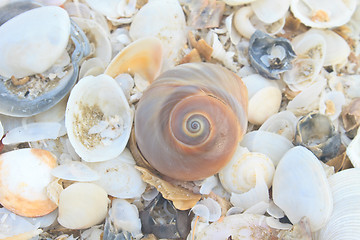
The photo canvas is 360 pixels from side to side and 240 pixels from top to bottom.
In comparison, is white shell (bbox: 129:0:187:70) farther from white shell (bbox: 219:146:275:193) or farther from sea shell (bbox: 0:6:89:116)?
white shell (bbox: 219:146:275:193)

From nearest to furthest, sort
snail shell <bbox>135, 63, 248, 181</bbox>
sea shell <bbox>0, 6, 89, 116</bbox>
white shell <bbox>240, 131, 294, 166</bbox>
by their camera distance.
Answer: snail shell <bbox>135, 63, 248, 181</bbox> < sea shell <bbox>0, 6, 89, 116</bbox> < white shell <bbox>240, 131, 294, 166</bbox>

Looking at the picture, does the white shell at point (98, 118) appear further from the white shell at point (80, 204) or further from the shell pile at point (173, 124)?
the white shell at point (80, 204)

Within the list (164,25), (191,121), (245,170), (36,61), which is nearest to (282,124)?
(245,170)

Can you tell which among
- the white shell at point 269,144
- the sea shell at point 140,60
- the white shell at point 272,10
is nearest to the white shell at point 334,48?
the white shell at point 272,10

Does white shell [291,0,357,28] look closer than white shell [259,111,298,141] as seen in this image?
No

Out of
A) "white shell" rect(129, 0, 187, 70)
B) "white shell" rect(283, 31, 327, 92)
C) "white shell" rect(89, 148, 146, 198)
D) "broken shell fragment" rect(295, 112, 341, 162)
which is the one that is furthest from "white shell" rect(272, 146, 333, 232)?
"white shell" rect(129, 0, 187, 70)

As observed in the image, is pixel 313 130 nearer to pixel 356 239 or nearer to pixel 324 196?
pixel 324 196

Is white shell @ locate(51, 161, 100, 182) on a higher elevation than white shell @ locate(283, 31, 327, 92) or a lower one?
lower

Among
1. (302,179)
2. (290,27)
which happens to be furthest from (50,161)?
(290,27)
